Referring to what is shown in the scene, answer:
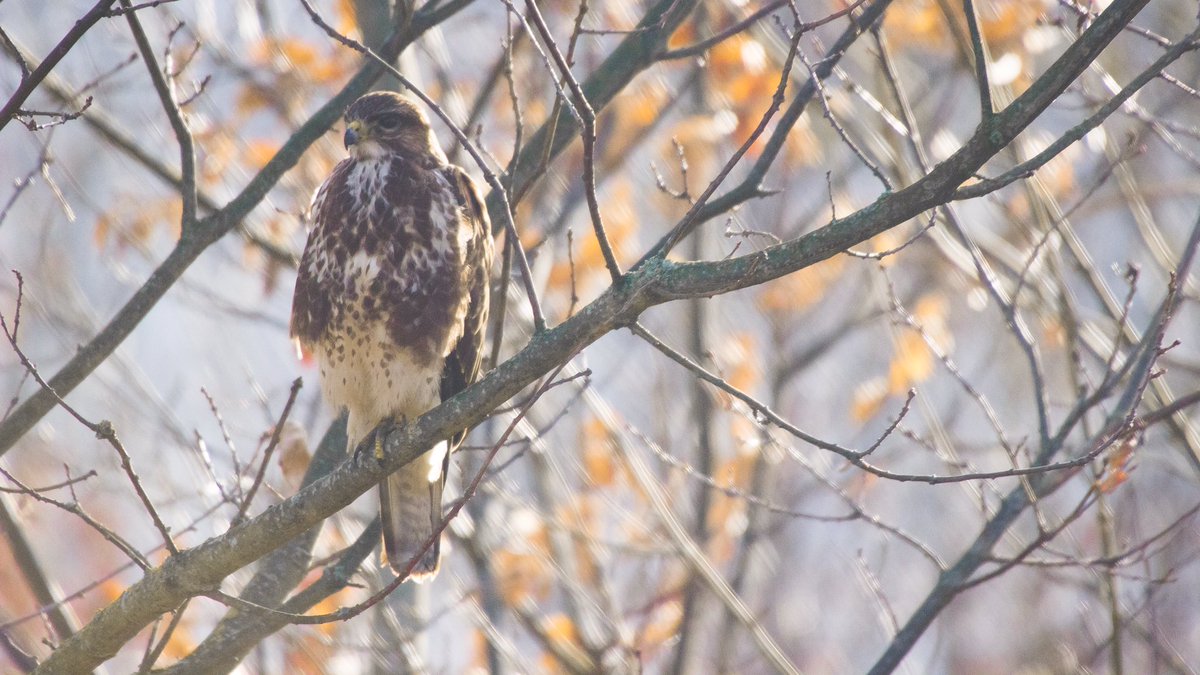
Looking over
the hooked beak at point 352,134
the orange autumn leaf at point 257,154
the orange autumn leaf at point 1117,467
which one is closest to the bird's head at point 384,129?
the hooked beak at point 352,134

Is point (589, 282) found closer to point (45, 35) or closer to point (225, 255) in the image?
point (225, 255)

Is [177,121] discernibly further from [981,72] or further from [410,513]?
[981,72]

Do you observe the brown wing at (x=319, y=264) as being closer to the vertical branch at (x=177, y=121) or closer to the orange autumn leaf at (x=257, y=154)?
the vertical branch at (x=177, y=121)

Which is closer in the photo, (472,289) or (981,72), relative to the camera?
(981,72)

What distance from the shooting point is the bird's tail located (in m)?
4.18

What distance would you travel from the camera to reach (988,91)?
2.57 m

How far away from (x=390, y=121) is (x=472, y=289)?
2.26 ft

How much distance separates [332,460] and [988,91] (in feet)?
8.51

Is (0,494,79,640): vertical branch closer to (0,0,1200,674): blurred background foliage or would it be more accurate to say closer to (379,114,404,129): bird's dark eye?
(0,0,1200,674): blurred background foliage

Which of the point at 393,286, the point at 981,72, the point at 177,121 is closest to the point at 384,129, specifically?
the point at 393,286

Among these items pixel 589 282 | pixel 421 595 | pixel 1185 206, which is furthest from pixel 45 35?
pixel 1185 206

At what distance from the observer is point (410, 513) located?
4.24 meters

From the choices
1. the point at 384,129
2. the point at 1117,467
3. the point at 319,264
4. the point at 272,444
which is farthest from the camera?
the point at 384,129

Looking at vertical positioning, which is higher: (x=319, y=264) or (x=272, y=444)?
(x=319, y=264)
